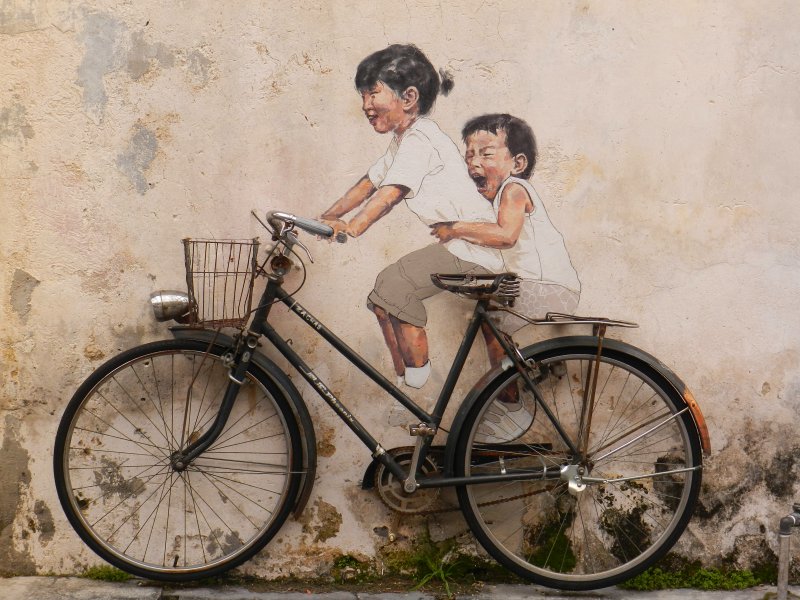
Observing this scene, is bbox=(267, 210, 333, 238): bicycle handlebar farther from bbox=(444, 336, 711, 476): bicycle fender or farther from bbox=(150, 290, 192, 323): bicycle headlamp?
bbox=(444, 336, 711, 476): bicycle fender

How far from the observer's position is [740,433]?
395 centimetres

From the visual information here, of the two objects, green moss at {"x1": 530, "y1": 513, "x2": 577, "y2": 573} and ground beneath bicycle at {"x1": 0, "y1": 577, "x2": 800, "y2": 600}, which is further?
green moss at {"x1": 530, "y1": 513, "x2": 577, "y2": 573}

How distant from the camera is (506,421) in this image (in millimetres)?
3920

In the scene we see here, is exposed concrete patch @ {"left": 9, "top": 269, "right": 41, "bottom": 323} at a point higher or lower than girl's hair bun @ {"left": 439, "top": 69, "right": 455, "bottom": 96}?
lower

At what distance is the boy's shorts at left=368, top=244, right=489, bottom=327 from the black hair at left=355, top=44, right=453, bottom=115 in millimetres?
756

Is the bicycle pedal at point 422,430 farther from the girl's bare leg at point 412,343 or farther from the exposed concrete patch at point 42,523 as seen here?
the exposed concrete patch at point 42,523

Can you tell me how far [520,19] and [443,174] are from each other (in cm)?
82

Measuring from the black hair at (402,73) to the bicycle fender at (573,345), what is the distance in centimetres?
130

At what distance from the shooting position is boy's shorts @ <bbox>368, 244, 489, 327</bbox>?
3.83 metres

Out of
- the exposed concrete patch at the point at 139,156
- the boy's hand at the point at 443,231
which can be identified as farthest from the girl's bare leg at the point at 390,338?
the exposed concrete patch at the point at 139,156

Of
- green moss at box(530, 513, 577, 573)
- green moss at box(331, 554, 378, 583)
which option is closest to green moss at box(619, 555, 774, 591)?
green moss at box(530, 513, 577, 573)

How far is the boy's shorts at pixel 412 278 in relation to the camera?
3.83 metres

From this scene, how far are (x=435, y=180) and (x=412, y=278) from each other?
486mm

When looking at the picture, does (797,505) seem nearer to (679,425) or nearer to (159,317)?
(679,425)
